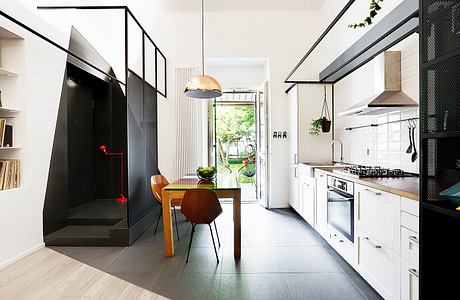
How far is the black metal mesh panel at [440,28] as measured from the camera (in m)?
1.45

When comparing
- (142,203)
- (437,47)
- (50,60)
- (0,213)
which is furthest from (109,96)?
(437,47)

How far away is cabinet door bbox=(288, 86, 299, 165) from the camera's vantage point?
199 inches

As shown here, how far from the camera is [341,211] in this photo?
303 cm

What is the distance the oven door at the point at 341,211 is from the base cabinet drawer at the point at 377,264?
0.68 ft

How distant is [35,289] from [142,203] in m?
1.97

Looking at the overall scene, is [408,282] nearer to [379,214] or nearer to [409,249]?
[409,249]

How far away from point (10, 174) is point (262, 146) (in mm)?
4355

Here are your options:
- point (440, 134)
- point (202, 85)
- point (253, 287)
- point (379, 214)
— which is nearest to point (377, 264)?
point (379, 214)

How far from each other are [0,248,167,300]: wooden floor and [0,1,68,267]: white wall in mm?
333

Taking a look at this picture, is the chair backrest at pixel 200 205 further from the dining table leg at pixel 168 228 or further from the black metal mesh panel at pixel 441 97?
the black metal mesh panel at pixel 441 97

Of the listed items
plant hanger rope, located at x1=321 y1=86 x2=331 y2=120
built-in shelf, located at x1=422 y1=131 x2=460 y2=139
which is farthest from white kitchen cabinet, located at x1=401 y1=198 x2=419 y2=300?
plant hanger rope, located at x1=321 y1=86 x2=331 y2=120

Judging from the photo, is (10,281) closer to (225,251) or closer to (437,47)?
(225,251)

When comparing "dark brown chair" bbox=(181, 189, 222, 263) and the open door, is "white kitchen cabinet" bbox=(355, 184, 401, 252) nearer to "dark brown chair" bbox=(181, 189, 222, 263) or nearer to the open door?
"dark brown chair" bbox=(181, 189, 222, 263)

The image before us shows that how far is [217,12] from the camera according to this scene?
5809 mm
